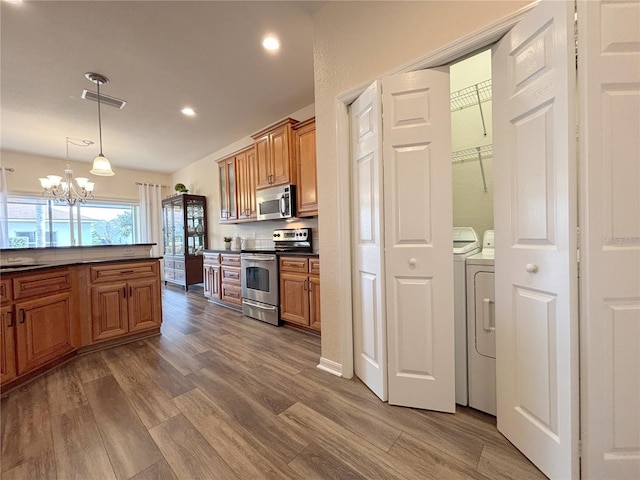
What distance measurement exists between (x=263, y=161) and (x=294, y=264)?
5.64 ft

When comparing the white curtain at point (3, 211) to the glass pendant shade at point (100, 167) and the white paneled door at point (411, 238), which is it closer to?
the glass pendant shade at point (100, 167)

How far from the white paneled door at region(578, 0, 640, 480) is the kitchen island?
3.44m

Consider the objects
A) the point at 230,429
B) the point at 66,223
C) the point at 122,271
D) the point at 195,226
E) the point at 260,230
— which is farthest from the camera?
the point at 195,226

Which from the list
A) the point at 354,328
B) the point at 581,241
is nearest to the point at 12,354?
the point at 354,328

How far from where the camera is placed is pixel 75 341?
2385 mm

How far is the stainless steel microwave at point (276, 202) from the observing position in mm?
3412

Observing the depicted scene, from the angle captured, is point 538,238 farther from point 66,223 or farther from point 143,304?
point 66,223

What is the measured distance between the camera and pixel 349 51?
1.88m

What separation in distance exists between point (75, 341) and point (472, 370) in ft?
10.9

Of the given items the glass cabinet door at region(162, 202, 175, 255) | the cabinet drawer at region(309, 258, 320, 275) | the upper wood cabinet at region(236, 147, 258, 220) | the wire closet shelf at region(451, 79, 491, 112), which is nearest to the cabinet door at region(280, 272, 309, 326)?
the cabinet drawer at region(309, 258, 320, 275)

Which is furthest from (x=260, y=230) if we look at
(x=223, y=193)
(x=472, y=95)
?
(x=472, y=95)

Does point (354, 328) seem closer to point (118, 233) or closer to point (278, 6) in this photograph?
point (278, 6)

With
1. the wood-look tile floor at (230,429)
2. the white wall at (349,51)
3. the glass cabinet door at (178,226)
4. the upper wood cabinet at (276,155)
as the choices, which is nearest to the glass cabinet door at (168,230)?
the glass cabinet door at (178,226)

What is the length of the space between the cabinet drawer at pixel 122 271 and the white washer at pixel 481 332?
3.14 m
